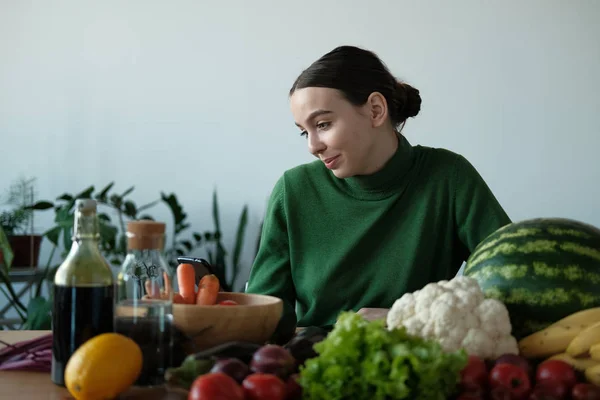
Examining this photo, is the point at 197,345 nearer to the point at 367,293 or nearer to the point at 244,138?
the point at 367,293

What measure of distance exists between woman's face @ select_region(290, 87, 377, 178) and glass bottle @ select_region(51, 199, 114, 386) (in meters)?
0.79

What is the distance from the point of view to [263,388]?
2.68ft

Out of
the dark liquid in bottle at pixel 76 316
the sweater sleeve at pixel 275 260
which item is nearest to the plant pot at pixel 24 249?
the sweater sleeve at pixel 275 260

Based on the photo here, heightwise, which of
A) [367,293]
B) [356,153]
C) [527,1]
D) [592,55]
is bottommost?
[367,293]

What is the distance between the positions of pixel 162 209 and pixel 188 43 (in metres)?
0.93

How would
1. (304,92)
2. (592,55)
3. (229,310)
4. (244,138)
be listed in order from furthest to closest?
(244,138) < (592,55) < (304,92) < (229,310)

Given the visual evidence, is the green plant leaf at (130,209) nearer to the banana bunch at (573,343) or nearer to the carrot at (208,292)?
the carrot at (208,292)

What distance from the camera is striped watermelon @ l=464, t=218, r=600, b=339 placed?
112 centimetres

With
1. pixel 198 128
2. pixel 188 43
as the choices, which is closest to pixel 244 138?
pixel 198 128

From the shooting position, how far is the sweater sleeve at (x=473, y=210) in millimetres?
1805

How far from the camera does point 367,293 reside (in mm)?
1823

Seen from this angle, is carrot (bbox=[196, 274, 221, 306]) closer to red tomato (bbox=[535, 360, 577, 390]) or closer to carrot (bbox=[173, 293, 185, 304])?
carrot (bbox=[173, 293, 185, 304])

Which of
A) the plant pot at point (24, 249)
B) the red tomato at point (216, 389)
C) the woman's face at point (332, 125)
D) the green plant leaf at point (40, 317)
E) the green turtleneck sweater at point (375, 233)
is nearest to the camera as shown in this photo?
the red tomato at point (216, 389)

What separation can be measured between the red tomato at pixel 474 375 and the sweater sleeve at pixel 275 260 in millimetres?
992
